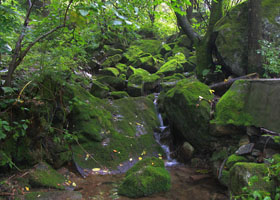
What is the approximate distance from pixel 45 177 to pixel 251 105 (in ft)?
14.7

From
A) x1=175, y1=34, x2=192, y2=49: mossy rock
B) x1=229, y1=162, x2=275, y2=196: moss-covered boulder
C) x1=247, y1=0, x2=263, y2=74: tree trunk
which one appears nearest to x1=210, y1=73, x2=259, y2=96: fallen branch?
x1=247, y1=0, x2=263, y2=74: tree trunk

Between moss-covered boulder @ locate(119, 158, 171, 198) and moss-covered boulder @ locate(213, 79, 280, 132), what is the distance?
6.33 ft

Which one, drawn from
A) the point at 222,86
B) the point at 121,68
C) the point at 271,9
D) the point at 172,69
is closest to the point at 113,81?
the point at 121,68

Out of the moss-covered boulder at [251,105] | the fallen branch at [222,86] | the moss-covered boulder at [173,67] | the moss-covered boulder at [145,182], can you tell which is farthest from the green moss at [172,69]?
the moss-covered boulder at [145,182]

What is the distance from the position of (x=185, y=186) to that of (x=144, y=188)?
101 centimetres

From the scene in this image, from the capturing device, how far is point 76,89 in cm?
691

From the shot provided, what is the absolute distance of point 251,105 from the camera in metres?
4.97

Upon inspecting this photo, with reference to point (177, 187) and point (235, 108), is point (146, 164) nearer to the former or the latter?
point (177, 187)

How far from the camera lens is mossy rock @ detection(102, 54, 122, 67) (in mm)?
13276

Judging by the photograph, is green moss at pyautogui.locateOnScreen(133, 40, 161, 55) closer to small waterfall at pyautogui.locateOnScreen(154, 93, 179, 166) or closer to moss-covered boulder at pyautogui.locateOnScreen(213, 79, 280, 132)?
small waterfall at pyautogui.locateOnScreen(154, 93, 179, 166)

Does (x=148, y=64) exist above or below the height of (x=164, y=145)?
above

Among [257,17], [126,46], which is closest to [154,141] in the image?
[257,17]

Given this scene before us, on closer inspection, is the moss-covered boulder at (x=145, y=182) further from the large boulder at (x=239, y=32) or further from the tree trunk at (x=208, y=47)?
the tree trunk at (x=208, y=47)

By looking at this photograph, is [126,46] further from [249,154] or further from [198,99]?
[249,154]
